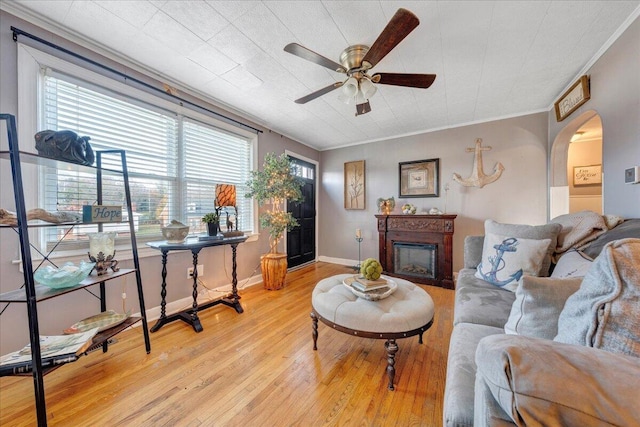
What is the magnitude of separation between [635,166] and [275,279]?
342 cm

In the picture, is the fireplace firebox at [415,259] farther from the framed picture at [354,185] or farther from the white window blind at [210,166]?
the white window blind at [210,166]

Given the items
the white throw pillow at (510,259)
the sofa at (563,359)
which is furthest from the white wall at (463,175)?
the sofa at (563,359)

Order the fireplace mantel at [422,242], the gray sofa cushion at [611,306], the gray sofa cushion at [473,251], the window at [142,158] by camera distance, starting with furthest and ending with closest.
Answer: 1. the fireplace mantel at [422,242]
2. the gray sofa cushion at [473,251]
3. the window at [142,158]
4. the gray sofa cushion at [611,306]

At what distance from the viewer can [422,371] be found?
5.06 ft

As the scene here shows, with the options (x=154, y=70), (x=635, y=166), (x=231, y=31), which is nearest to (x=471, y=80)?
(x=635, y=166)

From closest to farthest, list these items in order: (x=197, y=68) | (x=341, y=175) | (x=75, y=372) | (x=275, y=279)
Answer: (x=75, y=372)
(x=197, y=68)
(x=275, y=279)
(x=341, y=175)

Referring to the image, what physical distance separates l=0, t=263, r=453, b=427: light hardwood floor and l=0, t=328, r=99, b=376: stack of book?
31 cm

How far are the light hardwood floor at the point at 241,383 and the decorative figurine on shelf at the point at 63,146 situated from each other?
1.43 meters

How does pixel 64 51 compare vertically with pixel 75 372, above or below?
above

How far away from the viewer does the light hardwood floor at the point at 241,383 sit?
3.98 feet

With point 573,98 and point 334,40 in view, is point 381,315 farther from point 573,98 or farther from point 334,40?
point 573,98

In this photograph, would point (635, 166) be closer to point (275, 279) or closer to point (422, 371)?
point (422, 371)

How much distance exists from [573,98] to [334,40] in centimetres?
254

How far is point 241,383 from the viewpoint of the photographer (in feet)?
4.75
